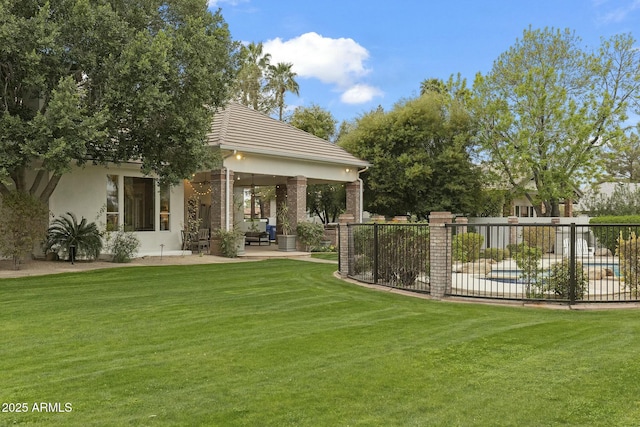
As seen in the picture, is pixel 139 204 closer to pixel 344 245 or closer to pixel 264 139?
pixel 264 139

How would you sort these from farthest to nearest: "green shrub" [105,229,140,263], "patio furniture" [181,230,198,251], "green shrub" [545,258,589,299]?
"patio furniture" [181,230,198,251]
"green shrub" [105,229,140,263]
"green shrub" [545,258,589,299]

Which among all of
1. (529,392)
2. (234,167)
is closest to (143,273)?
(234,167)

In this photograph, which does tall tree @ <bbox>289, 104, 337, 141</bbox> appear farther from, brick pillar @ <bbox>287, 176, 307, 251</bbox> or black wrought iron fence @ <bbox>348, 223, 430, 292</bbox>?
black wrought iron fence @ <bbox>348, 223, 430, 292</bbox>

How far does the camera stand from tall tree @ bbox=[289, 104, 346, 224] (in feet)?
108

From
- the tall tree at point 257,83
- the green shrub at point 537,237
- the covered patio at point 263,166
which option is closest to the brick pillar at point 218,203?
the covered patio at point 263,166

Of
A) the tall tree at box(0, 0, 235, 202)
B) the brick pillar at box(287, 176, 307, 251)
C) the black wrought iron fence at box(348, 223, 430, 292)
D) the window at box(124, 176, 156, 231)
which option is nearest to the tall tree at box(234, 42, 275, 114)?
the brick pillar at box(287, 176, 307, 251)

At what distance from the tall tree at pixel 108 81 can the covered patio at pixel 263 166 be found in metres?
3.75

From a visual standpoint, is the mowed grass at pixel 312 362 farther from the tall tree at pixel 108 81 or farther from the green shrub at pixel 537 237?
the tall tree at pixel 108 81

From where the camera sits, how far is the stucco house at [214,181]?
16688mm

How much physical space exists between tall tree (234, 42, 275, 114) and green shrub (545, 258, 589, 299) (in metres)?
37.4

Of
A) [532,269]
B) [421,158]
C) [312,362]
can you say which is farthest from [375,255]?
[421,158]

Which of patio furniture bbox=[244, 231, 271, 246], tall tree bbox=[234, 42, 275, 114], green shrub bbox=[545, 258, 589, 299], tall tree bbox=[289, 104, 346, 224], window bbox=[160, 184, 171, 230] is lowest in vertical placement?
green shrub bbox=[545, 258, 589, 299]

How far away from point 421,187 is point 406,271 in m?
16.6

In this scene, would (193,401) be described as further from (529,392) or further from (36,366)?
(529,392)
